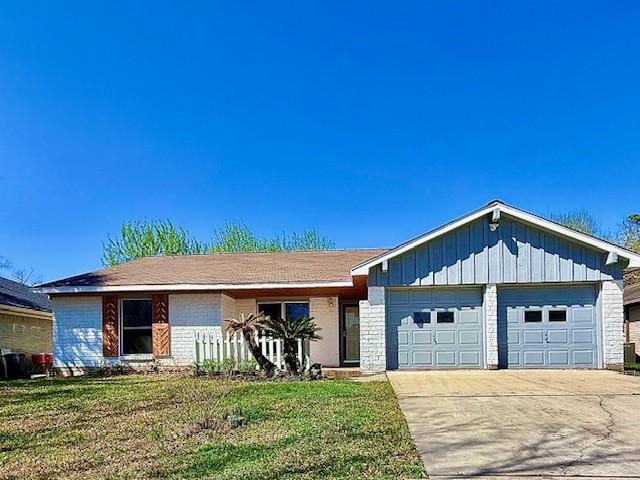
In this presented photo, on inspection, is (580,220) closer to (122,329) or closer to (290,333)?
(290,333)

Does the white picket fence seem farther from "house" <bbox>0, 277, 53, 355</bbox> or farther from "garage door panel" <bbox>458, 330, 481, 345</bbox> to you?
"house" <bbox>0, 277, 53, 355</bbox>

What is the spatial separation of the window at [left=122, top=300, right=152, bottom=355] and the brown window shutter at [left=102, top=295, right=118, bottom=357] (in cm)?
22

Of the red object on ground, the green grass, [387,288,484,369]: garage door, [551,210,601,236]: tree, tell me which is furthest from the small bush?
[551,210,601,236]: tree

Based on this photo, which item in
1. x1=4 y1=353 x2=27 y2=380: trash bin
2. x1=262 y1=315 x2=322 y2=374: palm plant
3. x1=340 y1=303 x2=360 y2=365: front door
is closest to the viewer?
x1=262 y1=315 x2=322 y2=374: palm plant

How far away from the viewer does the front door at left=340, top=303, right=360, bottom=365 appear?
59.0 feet

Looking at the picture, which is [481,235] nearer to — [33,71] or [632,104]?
[632,104]

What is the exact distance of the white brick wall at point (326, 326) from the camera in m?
17.6

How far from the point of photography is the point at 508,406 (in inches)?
343

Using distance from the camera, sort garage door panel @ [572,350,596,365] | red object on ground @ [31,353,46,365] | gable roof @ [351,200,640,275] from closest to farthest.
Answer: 1. gable roof @ [351,200,640,275]
2. garage door panel @ [572,350,596,365]
3. red object on ground @ [31,353,46,365]

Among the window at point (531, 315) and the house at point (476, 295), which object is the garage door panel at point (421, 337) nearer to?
the house at point (476, 295)

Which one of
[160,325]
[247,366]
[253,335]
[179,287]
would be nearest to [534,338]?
[253,335]

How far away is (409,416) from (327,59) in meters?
13.6

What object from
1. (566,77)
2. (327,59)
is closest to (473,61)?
(566,77)

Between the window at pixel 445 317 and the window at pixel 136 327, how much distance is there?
821cm
